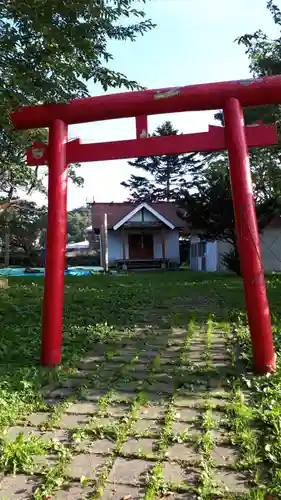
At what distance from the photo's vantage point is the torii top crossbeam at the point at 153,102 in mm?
4629

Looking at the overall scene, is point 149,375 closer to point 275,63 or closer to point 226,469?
point 226,469

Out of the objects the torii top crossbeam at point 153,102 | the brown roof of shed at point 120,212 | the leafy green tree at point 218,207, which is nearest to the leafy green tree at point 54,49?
the torii top crossbeam at point 153,102

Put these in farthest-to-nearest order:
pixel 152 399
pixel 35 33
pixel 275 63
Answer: pixel 275 63
pixel 35 33
pixel 152 399

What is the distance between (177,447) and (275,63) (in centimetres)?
1193

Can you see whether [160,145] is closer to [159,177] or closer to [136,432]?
[136,432]

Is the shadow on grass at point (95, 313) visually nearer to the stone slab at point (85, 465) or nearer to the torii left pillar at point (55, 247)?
the torii left pillar at point (55, 247)

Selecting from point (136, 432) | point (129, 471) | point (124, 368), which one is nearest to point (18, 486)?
point (129, 471)

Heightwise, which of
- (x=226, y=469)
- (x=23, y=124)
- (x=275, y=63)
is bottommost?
(x=226, y=469)

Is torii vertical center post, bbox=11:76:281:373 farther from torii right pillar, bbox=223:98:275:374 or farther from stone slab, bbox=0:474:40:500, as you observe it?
stone slab, bbox=0:474:40:500

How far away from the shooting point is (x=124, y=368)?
461 cm

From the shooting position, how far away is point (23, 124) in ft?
16.6

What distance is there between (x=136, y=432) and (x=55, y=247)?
2.37 m

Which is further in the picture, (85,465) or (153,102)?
(153,102)

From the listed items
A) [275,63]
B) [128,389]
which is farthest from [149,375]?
[275,63]
